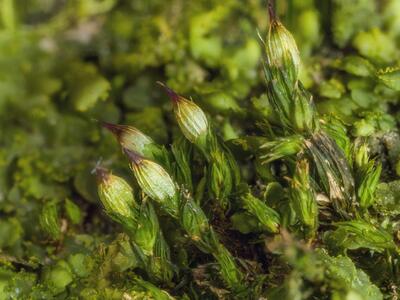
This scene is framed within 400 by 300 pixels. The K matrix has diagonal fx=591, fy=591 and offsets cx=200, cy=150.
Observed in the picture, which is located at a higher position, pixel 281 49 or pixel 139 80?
pixel 281 49

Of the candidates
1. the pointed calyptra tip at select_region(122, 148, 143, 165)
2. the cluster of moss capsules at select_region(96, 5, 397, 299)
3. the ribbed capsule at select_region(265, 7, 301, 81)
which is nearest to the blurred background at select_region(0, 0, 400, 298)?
the cluster of moss capsules at select_region(96, 5, 397, 299)

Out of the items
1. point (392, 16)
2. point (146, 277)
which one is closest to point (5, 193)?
point (146, 277)

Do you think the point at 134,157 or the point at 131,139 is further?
the point at 131,139

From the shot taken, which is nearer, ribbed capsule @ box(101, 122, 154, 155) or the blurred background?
ribbed capsule @ box(101, 122, 154, 155)

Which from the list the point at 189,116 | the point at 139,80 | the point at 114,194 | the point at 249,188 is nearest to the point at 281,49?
the point at 189,116

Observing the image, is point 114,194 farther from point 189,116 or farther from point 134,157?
point 189,116

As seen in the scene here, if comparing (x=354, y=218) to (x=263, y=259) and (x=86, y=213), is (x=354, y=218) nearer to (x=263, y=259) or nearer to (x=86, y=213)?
(x=263, y=259)

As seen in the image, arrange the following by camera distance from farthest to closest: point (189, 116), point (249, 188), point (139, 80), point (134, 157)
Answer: point (139, 80)
point (249, 188)
point (189, 116)
point (134, 157)

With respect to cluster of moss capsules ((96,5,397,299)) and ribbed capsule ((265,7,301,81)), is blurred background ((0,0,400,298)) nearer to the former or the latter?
cluster of moss capsules ((96,5,397,299))

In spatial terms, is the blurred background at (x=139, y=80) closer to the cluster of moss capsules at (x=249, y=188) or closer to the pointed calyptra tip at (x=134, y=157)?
the cluster of moss capsules at (x=249, y=188)
